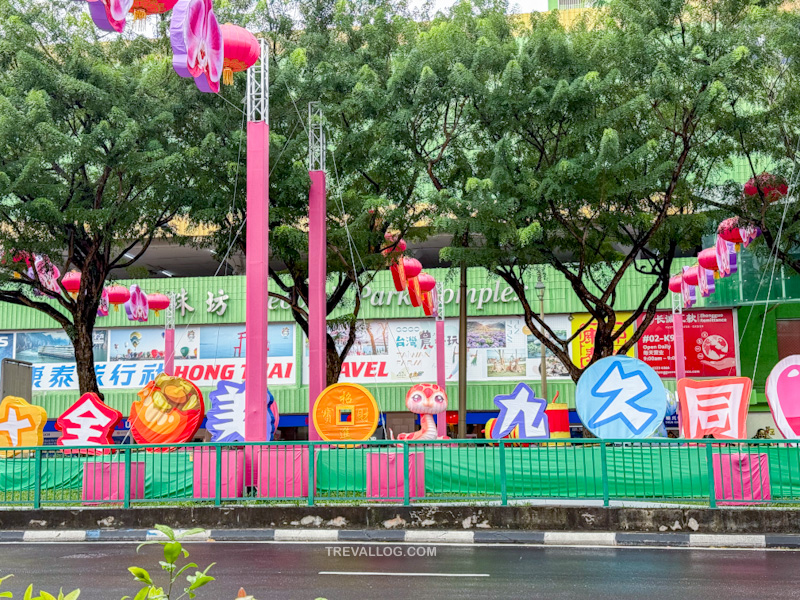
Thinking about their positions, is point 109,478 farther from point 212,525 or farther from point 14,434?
point 14,434

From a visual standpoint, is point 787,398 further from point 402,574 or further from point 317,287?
point 317,287

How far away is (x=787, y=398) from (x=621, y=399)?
2493 mm

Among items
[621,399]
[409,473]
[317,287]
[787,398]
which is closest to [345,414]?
[409,473]

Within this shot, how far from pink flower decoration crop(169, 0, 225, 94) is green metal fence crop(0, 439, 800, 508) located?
5261 millimetres

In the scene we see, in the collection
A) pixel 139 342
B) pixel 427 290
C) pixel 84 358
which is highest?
pixel 427 290

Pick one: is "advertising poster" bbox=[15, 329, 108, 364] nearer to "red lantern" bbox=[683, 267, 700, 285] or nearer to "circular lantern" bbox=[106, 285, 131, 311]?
"circular lantern" bbox=[106, 285, 131, 311]

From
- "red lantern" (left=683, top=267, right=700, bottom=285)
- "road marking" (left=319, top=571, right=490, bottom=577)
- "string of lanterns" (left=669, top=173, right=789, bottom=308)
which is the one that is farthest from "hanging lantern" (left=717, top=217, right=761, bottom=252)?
"road marking" (left=319, top=571, right=490, bottom=577)

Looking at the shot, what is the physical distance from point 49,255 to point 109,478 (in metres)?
8.81

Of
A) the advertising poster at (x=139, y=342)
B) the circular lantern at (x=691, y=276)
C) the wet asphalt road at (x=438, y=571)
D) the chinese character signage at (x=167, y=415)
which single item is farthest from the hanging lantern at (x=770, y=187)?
the advertising poster at (x=139, y=342)

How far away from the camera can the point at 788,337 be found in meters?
32.6

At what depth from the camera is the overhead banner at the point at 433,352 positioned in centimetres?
3431

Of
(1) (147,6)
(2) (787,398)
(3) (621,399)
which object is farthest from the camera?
(3) (621,399)

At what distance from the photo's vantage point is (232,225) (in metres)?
20.9

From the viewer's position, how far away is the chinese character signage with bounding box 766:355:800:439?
45.3 ft
